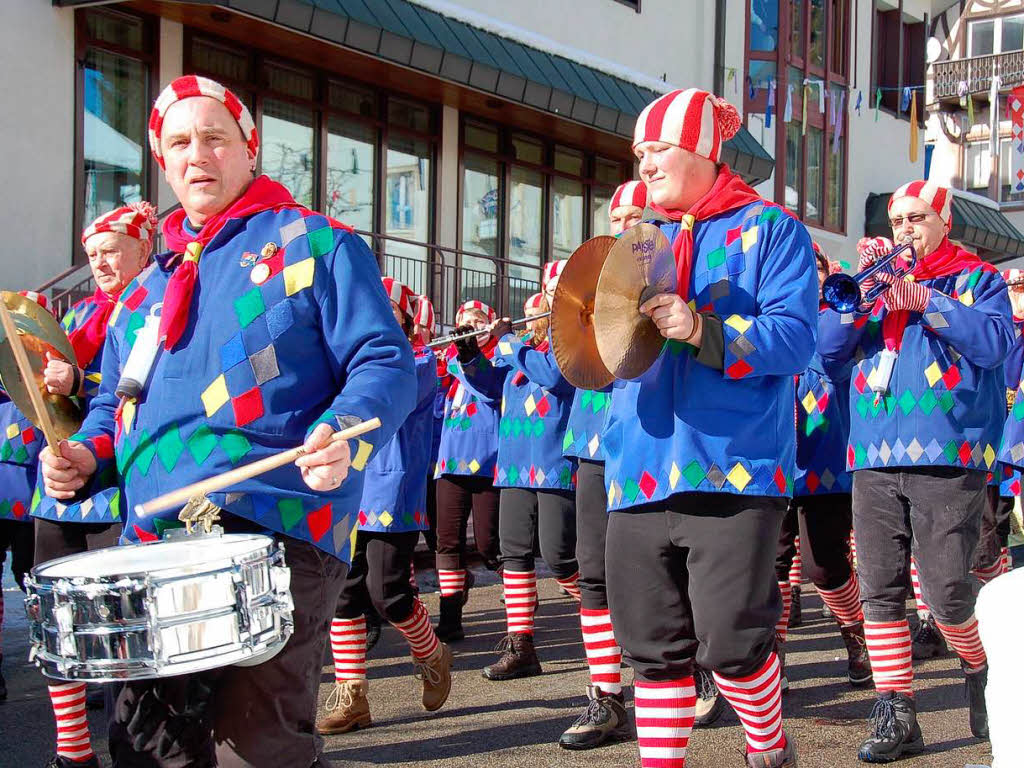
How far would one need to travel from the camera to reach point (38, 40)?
35.7 feet

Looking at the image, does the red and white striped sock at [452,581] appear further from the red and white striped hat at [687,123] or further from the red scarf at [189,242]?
the red scarf at [189,242]

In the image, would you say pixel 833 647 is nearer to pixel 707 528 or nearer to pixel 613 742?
pixel 613 742

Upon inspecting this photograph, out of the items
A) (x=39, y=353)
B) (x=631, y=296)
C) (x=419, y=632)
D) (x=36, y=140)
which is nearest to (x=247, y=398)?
(x=631, y=296)

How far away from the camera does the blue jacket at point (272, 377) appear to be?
2842 millimetres

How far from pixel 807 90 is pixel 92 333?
18.4 meters

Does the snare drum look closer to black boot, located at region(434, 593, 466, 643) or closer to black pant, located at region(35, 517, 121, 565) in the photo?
black pant, located at region(35, 517, 121, 565)

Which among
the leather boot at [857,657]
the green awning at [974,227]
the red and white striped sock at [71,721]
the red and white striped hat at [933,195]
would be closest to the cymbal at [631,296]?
the red and white striped hat at [933,195]

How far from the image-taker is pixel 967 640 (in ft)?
16.1

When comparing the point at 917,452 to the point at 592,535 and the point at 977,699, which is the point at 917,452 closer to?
the point at 977,699

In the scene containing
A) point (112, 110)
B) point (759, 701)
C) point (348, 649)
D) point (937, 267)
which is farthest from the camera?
point (112, 110)

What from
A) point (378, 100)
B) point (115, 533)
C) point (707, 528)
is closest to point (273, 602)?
point (707, 528)

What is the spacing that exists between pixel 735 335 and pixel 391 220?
1155 cm

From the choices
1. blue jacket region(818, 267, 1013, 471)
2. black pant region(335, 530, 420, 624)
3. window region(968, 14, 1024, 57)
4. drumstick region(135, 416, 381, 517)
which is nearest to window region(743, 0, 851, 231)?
blue jacket region(818, 267, 1013, 471)

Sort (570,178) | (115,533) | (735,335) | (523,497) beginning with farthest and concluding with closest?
(570,178)
(523,497)
(115,533)
(735,335)
